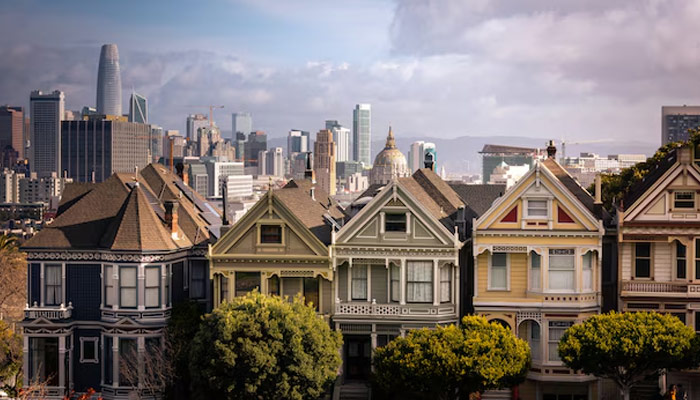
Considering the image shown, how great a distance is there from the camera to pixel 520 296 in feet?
156

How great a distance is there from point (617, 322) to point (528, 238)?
213 inches

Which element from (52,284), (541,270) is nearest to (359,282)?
(541,270)

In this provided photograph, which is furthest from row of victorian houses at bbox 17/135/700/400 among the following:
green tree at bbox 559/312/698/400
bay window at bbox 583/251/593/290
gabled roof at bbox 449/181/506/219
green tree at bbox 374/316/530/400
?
gabled roof at bbox 449/181/506/219


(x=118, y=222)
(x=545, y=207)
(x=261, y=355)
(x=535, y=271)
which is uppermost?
(x=545, y=207)

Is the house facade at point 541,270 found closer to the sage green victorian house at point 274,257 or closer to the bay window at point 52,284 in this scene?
the sage green victorian house at point 274,257

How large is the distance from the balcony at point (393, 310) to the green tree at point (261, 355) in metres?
2.63

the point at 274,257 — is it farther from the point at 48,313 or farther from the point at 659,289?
the point at 659,289

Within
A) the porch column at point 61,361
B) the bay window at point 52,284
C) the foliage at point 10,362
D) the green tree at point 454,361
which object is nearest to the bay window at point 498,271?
the green tree at point 454,361

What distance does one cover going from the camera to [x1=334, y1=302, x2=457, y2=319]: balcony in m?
47.8

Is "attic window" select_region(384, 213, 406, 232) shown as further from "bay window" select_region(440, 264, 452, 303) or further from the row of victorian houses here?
"bay window" select_region(440, 264, 452, 303)

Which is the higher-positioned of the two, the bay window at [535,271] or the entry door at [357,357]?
the bay window at [535,271]

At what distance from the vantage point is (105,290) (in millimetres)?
49688

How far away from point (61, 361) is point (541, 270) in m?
20.8

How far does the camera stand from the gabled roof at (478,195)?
56406mm
